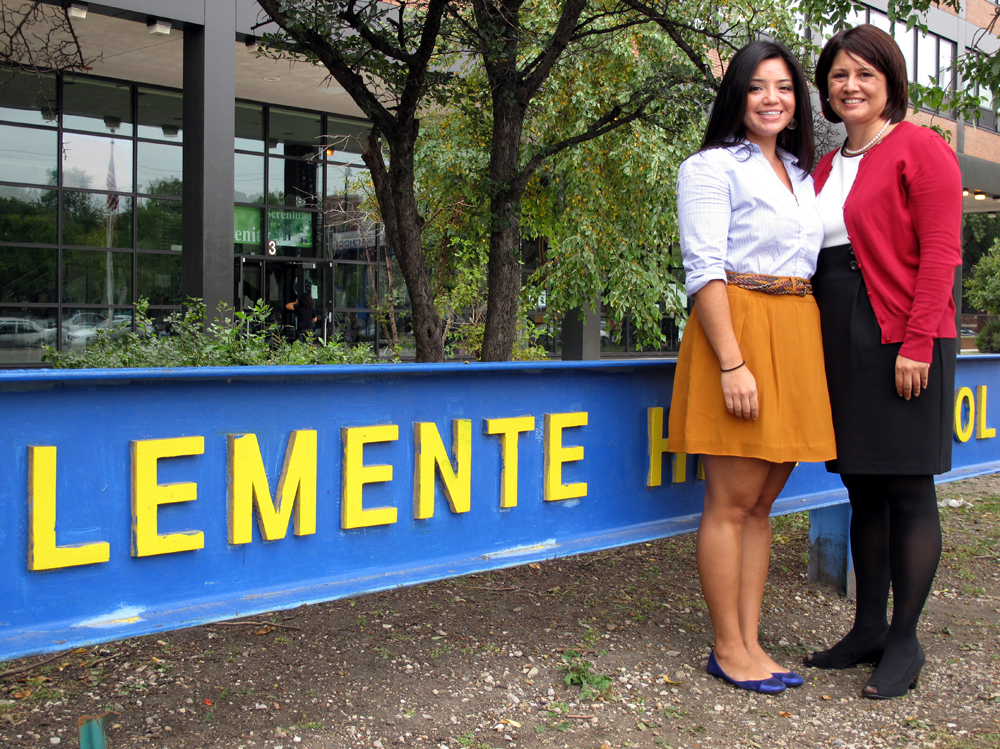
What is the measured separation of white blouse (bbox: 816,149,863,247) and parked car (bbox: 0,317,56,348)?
46.0 ft

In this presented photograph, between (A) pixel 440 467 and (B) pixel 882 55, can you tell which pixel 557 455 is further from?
(B) pixel 882 55

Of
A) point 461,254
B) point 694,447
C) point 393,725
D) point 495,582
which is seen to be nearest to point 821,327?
point 694,447

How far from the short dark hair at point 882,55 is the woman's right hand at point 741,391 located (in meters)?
1.05

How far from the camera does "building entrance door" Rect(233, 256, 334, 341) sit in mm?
15953

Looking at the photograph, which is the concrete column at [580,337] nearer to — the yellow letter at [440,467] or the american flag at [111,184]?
the american flag at [111,184]

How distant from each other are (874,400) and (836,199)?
2.22 feet

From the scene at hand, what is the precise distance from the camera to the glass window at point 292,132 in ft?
52.5

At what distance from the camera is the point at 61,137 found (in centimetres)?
1408

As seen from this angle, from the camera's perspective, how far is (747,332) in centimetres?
265

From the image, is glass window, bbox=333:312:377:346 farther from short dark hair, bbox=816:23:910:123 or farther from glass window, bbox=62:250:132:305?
short dark hair, bbox=816:23:910:123

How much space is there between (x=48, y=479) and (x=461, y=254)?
7.15 m

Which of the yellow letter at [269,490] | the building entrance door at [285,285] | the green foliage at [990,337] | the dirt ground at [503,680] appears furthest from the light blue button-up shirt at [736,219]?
the green foliage at [990,337]

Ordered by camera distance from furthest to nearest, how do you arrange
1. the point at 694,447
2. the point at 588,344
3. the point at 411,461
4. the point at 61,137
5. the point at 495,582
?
the point at 588,344
the point at 61,137
the point at 495,582
the point at 694,447
the point at 411,461

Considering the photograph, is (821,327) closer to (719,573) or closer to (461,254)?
(719,573)
